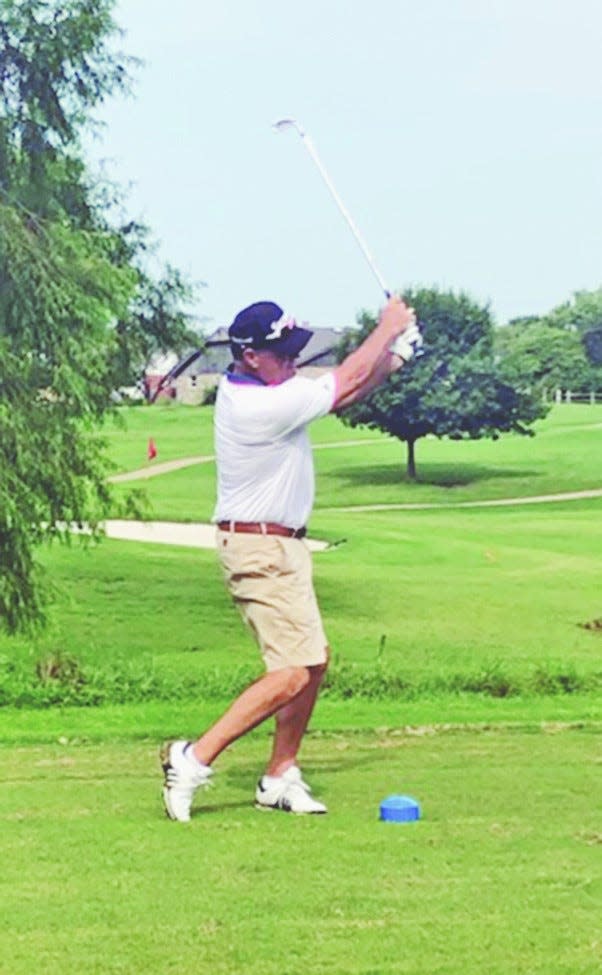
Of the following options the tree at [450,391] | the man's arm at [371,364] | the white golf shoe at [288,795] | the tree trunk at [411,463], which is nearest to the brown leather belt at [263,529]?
the man's arm at [371,364]

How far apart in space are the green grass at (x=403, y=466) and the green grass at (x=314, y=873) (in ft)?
147

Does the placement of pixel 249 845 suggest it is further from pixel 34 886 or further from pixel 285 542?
pixel 285 542

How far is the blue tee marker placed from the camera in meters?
7.03

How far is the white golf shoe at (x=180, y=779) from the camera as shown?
7.21 m

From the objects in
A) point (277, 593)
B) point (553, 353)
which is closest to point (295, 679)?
point (277, 593)

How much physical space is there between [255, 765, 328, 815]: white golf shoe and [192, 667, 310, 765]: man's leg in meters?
0.24

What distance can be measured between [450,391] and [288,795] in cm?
6852

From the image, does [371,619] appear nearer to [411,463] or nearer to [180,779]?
[180,779]

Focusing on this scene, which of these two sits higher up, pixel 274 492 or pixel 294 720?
pixel 274 492

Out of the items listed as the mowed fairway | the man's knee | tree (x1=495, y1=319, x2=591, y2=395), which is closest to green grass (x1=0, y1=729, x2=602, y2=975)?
the mowed fairway

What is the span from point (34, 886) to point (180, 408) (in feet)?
337

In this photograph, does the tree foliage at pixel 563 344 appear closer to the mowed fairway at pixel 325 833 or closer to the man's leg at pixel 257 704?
the mowed fairway at pixel 325 833

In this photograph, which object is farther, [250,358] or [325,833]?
[250,358]

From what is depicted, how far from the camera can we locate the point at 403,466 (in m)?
81.0
